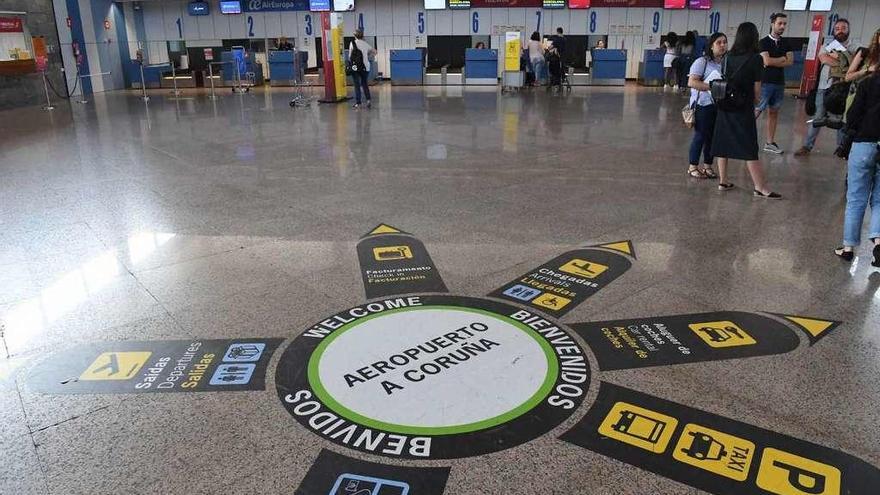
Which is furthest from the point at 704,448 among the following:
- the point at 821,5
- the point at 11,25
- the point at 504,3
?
the point at 821,5

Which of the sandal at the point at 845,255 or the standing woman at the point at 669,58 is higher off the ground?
the standing woman at the point at 669,58

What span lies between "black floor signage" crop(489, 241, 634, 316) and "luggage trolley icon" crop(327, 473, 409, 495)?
1586 mm

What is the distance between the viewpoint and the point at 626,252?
443 cm

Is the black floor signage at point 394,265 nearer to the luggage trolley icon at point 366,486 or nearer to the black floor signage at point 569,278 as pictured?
the black floor signage at point 569,278

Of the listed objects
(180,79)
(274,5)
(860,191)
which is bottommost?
(860,191)

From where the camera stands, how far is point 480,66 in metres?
20.1

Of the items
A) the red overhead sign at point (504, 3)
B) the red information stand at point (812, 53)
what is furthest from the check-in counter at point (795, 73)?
the red overhead sign at point (504, 3)

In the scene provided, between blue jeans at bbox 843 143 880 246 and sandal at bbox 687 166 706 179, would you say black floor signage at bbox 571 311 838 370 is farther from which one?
sandal at bbox 687 166 706 179

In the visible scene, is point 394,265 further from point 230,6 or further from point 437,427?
point 230,6

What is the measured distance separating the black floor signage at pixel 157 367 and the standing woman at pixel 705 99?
4893 millimetres

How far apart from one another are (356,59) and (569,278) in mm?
9814

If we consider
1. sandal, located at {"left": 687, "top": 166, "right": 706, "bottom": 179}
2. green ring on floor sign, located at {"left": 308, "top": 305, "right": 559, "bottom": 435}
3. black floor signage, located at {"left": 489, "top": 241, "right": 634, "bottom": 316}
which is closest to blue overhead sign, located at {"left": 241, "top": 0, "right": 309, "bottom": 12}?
sandal, located at {"left": 687, "top": 166, "right": 706, "bottom": 179}

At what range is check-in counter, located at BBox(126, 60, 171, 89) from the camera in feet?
68.6

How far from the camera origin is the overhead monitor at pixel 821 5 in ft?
63.7
